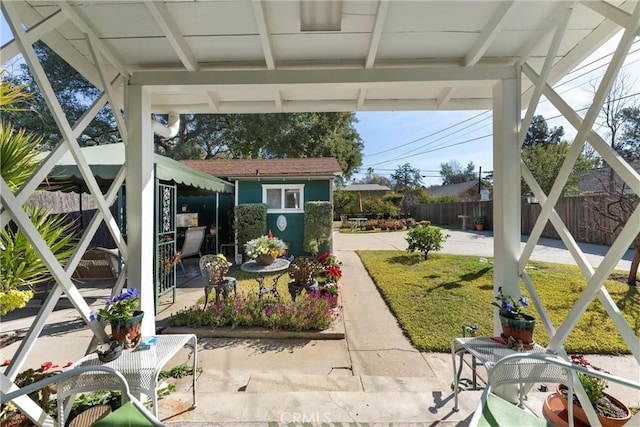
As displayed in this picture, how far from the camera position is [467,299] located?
199 inches

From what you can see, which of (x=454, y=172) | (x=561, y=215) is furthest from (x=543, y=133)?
(x=561, y=215)

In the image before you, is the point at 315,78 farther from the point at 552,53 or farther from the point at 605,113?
the point at 605,113

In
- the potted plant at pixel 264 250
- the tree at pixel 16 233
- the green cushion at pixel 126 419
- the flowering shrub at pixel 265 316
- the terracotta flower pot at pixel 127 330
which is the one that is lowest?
the flowering shrub at pixel 265 316

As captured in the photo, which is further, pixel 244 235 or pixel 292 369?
pixel 244 235

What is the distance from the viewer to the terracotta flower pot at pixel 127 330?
6.61 feet

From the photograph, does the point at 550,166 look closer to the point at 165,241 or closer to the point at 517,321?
the point at 517,321

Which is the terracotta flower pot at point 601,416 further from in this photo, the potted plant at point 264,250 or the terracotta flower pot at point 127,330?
the potted plant at point 264,250

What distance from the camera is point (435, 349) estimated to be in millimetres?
3359

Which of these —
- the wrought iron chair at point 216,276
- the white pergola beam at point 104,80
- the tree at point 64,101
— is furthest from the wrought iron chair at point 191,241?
the tree at point 64,101

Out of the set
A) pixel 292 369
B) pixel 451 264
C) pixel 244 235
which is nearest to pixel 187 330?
pixel 292 369

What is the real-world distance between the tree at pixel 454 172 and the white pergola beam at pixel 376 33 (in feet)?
192

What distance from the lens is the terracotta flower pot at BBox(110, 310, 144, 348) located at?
202 cm

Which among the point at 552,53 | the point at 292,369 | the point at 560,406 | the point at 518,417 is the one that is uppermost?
the point at 552,53

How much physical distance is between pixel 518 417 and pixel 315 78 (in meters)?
2.68
